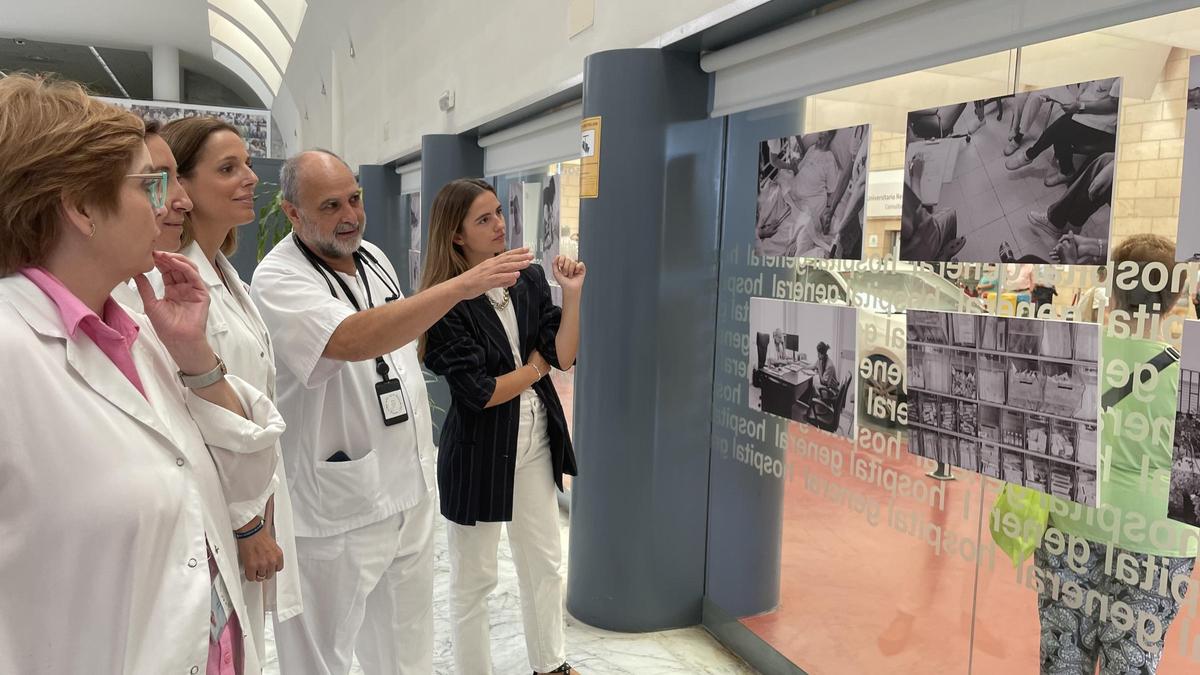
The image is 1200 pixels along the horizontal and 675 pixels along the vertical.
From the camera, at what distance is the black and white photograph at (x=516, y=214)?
16.4ft

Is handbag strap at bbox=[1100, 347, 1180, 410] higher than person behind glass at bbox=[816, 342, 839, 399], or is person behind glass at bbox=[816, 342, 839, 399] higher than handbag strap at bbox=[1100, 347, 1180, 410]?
handbag strap at bbox=[1100, 347, 1180, 410]

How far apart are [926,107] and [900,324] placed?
59 centimetres

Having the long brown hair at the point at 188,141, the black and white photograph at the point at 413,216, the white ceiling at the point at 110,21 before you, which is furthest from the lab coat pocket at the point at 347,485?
the white ceiling at the point at 110,21

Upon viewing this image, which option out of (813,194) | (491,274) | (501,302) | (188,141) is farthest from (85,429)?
(813,194)

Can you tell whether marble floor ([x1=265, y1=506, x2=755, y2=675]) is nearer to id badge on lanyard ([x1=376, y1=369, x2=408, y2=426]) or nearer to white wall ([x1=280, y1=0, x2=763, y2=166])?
id badge on lanyard ([x1=376, y1=369, x2=408, y2=426])

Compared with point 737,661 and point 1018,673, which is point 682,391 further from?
point 1018,673

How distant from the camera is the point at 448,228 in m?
2.63

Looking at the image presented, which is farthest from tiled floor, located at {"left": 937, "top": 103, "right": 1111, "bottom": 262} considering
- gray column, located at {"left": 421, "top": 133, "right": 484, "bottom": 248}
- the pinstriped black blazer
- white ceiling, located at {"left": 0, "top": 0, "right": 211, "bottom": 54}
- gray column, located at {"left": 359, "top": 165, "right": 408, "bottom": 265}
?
white ceiling, located at {"left": 0, "top": 0, "right": 211, "bottom": 54}

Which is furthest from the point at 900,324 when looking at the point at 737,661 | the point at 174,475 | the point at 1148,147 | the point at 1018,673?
the point at 174,475

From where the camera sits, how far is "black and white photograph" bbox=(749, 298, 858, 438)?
2.58 m

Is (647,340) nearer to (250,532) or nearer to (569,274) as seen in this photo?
(569,274)

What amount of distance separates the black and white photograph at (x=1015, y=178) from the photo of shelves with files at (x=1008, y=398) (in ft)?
0.59

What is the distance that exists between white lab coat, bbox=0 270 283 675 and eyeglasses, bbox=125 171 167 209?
0.20m

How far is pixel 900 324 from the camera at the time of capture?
2.35 metres
